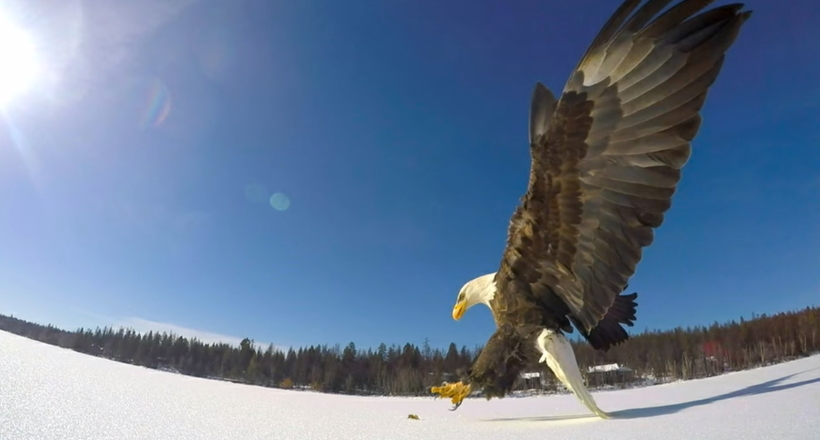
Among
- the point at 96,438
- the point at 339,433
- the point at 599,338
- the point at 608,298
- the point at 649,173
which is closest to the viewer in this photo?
the point at 96,438

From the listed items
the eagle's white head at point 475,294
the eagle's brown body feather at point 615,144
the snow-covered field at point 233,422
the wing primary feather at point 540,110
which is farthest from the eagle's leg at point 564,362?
the wing primary feather at point 540,110

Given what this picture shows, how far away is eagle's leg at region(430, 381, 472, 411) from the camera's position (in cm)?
370

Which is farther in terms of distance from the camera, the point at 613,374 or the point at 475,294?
the point at 613,374

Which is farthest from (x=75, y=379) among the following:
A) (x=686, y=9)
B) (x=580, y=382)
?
(x=686, y=9)

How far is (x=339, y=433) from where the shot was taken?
239cm

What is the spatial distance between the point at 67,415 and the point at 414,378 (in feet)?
142

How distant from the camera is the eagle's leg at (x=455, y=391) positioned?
12.1ft

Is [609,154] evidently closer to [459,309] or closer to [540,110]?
[540,110]

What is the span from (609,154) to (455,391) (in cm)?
252

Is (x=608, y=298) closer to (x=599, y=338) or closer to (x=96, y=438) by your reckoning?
(x=599, y=338)

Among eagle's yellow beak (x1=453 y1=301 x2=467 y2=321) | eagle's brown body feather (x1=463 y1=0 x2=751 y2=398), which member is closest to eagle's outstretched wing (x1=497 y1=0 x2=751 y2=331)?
eagle's brown body feather (x1=463 y1=0 x2=751 y2=398)


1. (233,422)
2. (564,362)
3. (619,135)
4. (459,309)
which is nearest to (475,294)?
(459,309)

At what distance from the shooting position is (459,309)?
15.8ft

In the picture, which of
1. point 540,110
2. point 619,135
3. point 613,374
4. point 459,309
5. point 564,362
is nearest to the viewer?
point 540,110
